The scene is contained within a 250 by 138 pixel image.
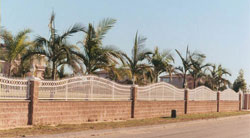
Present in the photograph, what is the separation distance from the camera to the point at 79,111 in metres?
16.3

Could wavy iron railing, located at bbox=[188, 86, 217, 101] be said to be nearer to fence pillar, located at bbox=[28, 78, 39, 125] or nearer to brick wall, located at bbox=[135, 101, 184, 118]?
brick wall, located at bbox=[135, 101, 184, 118]

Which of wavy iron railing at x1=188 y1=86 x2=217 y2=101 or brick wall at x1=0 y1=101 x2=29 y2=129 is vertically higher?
wavy iron railing at x1=188 y1=86 x2=217 y2=101

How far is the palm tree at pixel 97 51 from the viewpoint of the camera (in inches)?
738

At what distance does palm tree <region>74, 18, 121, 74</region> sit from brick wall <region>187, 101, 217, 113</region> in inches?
411

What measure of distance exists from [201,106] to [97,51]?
1395 cm

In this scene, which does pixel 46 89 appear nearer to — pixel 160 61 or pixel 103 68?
pixel 103 68

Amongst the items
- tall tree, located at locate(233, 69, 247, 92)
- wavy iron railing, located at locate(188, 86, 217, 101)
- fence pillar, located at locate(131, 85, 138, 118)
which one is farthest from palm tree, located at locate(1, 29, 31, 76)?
tall tree, located at locate(233, 69, 247, 92)

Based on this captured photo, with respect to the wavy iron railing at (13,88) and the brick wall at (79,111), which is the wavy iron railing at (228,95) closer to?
the brick wall at (79,111)

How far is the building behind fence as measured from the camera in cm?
1327

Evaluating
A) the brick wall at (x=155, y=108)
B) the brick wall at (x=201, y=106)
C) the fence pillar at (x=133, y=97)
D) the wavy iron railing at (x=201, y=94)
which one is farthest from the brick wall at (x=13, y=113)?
the wavy iron railing at (x=201, y=94)

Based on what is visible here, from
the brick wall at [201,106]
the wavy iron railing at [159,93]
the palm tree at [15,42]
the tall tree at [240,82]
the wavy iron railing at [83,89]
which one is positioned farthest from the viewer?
the tall tree at [240,82]

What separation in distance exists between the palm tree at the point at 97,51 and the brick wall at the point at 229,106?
62.5 feet

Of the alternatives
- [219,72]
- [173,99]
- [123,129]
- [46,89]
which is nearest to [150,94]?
[173,99]

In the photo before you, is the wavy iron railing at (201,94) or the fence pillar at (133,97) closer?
the fence pillar at (133,97)
